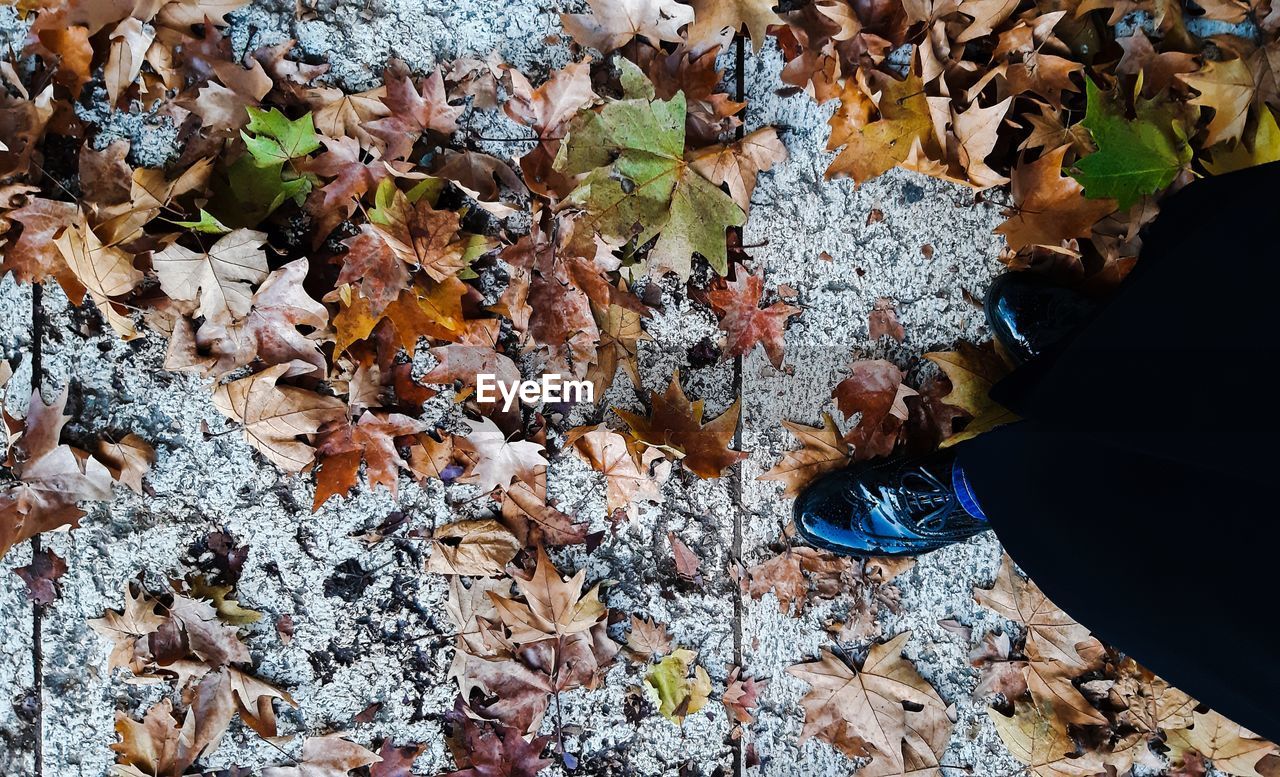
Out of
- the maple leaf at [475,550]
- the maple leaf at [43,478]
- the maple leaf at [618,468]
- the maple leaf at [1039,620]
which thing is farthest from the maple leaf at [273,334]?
the maple leaf at [1039,620]

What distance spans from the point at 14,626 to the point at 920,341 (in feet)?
8.04

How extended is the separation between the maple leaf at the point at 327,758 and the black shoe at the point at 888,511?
4.24 feet

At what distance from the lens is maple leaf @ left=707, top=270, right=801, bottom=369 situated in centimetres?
186

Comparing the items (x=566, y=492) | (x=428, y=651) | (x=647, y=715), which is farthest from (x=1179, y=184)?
(x=428, y=651)

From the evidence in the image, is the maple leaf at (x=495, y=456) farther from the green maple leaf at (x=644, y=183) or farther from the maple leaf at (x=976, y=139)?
the maple leaf at (x=976, y=139)

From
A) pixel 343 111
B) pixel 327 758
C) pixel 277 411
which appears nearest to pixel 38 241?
pixel 277 411

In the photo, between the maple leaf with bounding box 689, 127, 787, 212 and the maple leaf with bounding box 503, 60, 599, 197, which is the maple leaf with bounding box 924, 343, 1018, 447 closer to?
the maple leaf with bounding box 689, 127, 787, 212

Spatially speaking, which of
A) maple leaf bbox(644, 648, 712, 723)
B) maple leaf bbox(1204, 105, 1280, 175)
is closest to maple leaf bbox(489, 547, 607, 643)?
maple leaf bbox(644, 648, 712, 723)

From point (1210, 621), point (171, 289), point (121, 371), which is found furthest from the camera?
point (121, 371)

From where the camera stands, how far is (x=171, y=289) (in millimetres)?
1711

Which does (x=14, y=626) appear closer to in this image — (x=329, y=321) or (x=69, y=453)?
(x=69, y=453)

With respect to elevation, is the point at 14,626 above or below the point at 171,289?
below

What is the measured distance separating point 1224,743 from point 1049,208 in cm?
141

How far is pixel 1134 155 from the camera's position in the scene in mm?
1698
